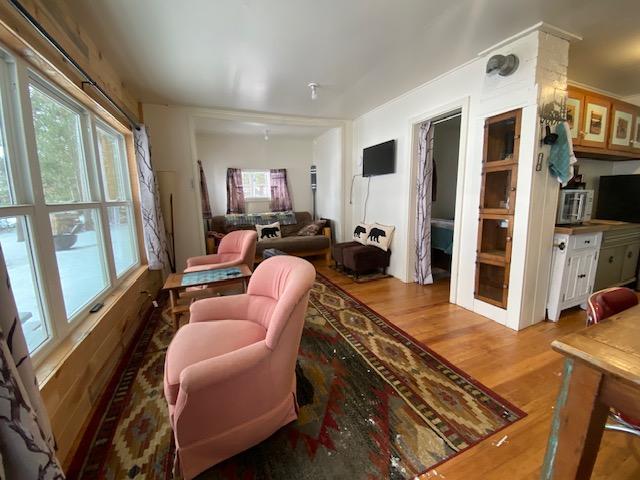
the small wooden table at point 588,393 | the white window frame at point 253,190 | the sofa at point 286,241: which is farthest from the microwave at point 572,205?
the white window frame at point 253,190

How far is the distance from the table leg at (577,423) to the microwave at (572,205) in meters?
2.25

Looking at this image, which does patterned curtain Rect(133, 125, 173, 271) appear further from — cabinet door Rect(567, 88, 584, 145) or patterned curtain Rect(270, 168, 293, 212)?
cabinet door Rect(567, 88, 584, 145)

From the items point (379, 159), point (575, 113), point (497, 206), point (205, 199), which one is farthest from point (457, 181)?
point (205, 199)

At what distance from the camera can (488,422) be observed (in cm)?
138

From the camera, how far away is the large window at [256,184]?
5.47 m

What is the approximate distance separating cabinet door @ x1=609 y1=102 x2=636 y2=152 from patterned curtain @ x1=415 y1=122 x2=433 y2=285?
5.61 feet

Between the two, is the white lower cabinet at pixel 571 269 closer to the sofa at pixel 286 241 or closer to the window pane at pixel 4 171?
the sofa at pixel 286 241

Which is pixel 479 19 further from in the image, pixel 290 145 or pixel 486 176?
pixel 290 145

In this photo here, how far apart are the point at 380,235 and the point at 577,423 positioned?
306 cm

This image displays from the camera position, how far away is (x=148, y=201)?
9.23 feet

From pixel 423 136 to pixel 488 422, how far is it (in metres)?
2.85

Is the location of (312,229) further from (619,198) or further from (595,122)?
(619,198)

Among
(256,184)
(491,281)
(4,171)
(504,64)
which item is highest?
(504,64)

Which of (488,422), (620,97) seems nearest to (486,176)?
(488,422)
